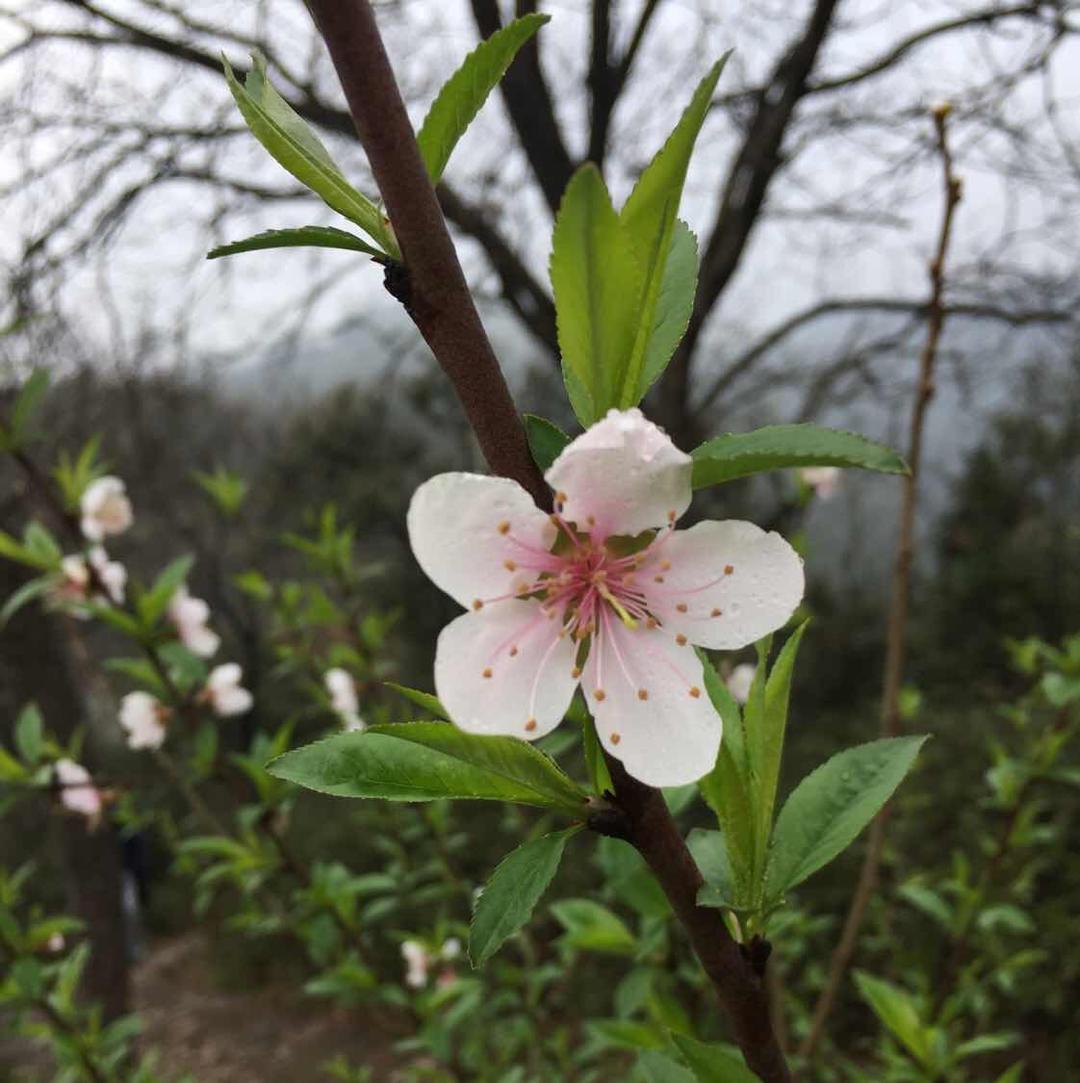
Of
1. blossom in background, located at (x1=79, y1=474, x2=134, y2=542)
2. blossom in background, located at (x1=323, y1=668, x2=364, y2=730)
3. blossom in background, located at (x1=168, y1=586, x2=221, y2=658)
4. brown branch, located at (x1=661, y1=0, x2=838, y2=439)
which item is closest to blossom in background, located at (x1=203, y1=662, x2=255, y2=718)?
blossom in background, located at (x1=168, y1=586, x2=221, y2=658)

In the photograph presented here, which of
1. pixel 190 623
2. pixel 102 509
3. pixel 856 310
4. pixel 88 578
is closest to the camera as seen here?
pixel 88 578

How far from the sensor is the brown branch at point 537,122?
317cm

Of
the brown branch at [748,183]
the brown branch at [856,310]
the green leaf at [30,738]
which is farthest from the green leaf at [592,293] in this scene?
the brown branch at [856,310]

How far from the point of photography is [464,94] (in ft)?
1.41

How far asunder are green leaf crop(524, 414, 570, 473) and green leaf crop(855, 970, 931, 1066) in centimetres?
89

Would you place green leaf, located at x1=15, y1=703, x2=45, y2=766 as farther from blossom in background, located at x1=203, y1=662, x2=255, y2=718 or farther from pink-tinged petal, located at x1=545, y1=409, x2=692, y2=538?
pink-tinged petal, located at x1=545, y1=409, x2=692, y2=538

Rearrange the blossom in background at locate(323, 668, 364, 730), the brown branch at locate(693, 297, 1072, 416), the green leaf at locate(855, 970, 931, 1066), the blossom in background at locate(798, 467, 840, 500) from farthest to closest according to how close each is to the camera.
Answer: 1. the brown branch at locate(693, 297, 1072, 416)
2. the blossom in background at locate(323, 668, 364, 730)
3. the blossom in background at locate(798, 467, 840, 500)
4. the green leaf at locate(855, 970, 931, 1066)

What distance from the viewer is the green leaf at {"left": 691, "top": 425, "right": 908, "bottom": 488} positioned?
1.22 feet

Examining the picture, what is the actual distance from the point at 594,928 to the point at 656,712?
784mm

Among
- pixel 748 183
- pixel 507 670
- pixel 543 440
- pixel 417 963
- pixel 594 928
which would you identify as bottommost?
pixel 417 963

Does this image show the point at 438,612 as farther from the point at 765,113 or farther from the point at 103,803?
the point at 103,803

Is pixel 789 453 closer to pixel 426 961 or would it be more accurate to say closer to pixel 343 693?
pixel 343 693

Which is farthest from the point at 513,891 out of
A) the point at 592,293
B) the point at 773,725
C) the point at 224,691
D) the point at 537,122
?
the point at 537,122

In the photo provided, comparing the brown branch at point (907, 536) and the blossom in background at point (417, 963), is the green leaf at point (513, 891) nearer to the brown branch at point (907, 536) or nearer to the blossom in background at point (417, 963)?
the brown branch at point (907, 536)
